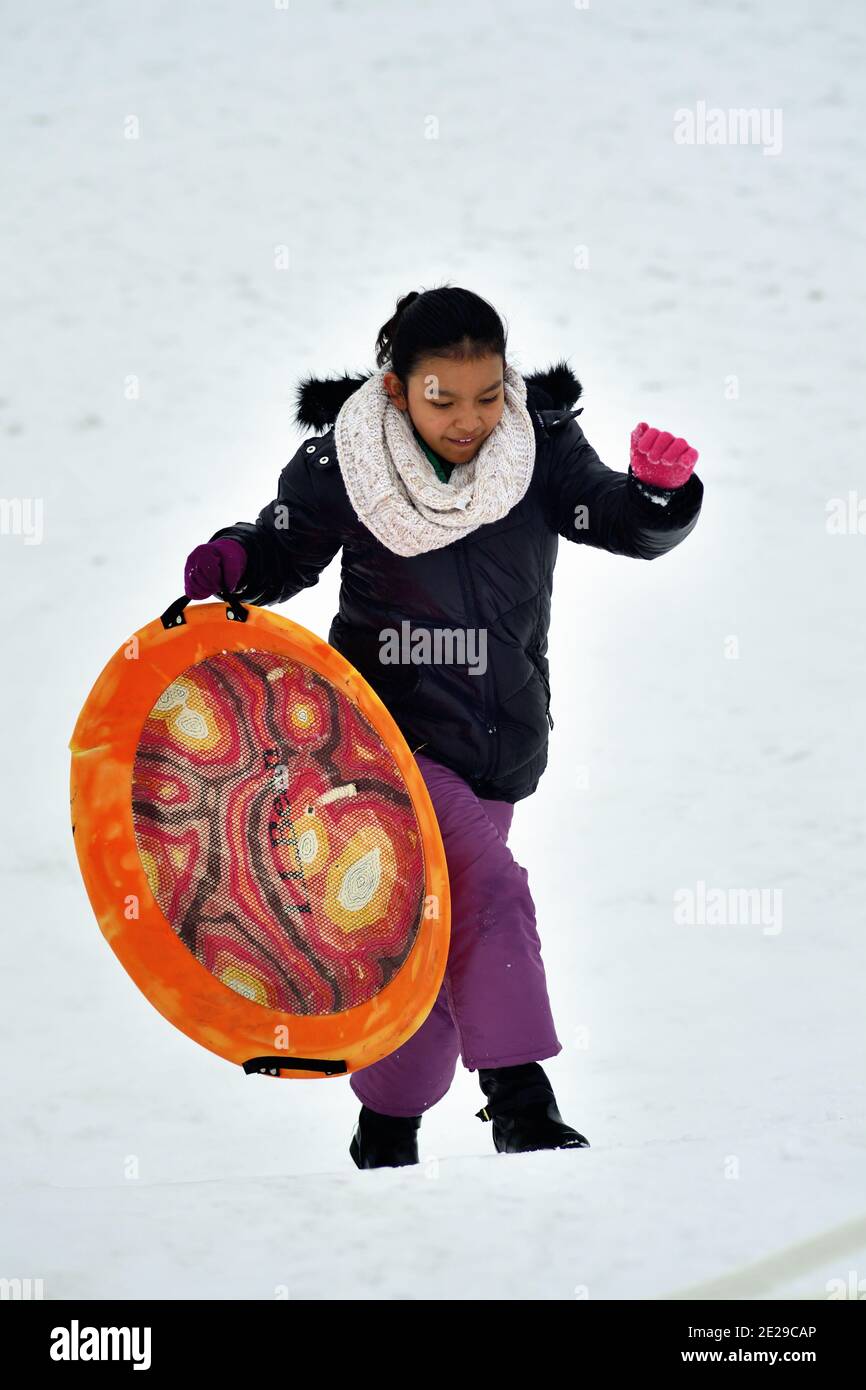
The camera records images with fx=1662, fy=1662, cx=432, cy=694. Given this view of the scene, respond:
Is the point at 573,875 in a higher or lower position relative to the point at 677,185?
lower

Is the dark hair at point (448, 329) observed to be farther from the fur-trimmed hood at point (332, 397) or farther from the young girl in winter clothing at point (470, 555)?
the fur-trimmed hood at point (332, 397)

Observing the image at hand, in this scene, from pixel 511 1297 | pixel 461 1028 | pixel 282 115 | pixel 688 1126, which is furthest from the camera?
pixel 282 115

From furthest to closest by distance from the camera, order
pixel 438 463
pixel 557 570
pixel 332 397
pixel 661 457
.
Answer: pixel 557 570 → pixel 332 397 → pixel 438 463 → pixel 661 457

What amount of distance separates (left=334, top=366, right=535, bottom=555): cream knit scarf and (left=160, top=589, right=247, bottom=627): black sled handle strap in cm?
19

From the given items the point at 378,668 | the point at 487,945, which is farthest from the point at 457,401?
the point at 487,945

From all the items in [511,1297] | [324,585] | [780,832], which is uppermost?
[324,585]

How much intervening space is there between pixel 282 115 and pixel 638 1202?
11.1ft

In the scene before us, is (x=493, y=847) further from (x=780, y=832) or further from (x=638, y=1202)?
(x=780, y=832)

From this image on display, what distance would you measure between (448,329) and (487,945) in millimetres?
717

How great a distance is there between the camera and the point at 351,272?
13.3ft

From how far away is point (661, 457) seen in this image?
1874mm

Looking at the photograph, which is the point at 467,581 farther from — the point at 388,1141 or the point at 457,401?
the point at 388,1141

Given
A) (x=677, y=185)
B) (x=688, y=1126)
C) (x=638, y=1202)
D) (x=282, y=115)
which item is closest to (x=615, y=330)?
(x=677, y=185)

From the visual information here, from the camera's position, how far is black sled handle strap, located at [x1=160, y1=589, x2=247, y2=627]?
6.64 ft
